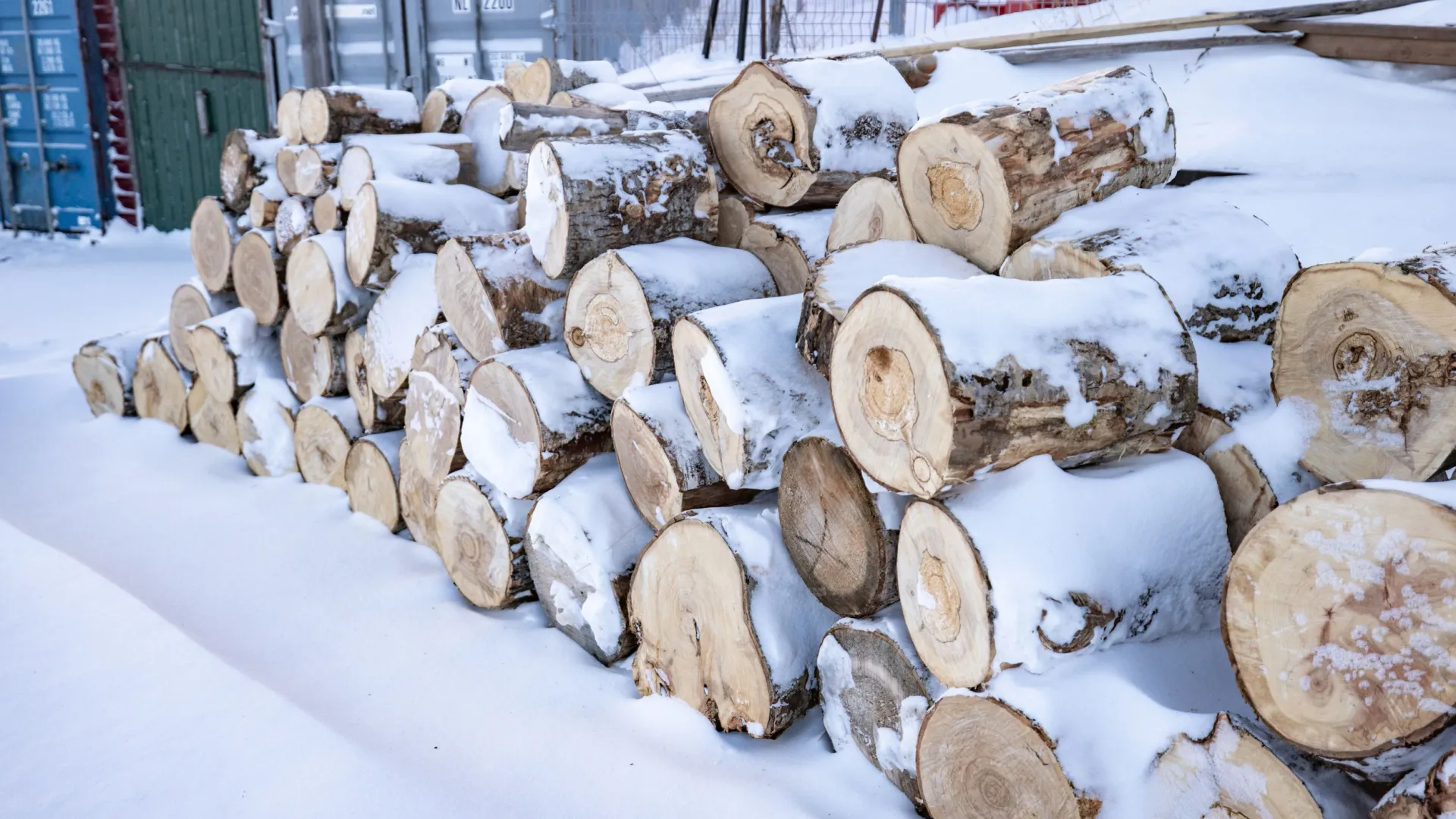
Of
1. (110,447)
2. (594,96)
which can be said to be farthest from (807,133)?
(110,447)

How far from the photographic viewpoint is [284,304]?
3.64 metres

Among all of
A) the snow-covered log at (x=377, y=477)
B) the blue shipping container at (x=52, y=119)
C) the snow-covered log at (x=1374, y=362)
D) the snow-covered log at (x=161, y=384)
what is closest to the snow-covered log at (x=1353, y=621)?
the snow-covered log at (x=1374, y=362)

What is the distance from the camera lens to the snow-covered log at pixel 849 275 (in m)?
1.95

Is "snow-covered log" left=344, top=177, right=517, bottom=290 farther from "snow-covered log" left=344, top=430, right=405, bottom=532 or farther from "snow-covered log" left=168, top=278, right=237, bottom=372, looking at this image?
"snow-covered log" left=168, top=278, right=237, bottom=372

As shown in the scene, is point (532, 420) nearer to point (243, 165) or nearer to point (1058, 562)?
point (1058, 562)

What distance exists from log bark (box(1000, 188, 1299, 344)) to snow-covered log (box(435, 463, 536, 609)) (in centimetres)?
144

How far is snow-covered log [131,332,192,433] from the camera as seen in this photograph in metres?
4.09

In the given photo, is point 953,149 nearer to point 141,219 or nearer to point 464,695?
point 464,695

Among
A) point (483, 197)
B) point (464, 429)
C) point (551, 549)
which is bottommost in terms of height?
point (551, 549)

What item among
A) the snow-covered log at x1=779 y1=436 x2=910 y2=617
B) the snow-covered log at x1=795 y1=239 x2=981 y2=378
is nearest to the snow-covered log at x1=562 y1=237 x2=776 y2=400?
the snow-covered log at x1=795 y1=239 x2=981 y2=378

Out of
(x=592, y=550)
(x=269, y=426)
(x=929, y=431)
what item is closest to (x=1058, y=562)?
(x=929, y=431)

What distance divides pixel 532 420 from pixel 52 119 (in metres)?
→ 7.85

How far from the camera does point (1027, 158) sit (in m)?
2.04

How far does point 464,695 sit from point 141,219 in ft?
25.3
